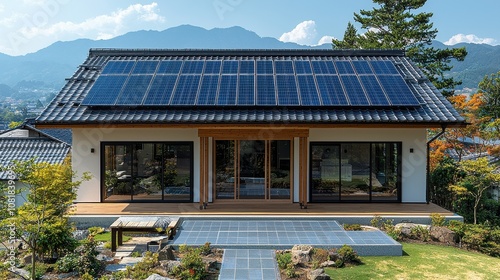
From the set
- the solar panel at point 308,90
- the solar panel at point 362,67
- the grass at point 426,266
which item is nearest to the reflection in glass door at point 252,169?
the solar panel at point 308,90

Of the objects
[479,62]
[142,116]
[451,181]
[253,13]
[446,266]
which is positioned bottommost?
[446,266]

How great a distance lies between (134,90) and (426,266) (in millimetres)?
11399

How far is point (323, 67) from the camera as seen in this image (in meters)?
16.7

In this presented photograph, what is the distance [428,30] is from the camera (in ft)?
100.0

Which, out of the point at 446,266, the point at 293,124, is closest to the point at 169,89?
the point at 293,124

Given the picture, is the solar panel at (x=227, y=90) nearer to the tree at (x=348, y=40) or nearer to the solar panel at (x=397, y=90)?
the solar panel at (x=397, y=90)

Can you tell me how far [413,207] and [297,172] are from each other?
4.32 meters

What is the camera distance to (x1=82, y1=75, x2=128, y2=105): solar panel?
46.5 feet

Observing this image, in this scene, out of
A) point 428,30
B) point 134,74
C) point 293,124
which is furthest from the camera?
point 428,30

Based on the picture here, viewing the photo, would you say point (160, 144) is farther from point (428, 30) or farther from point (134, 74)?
point (428, 30)

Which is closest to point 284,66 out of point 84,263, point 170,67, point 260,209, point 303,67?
point 303,67

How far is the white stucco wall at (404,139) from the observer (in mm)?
14586

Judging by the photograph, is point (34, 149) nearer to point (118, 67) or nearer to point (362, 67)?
point (118, 67)

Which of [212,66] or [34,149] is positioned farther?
[34,149]
